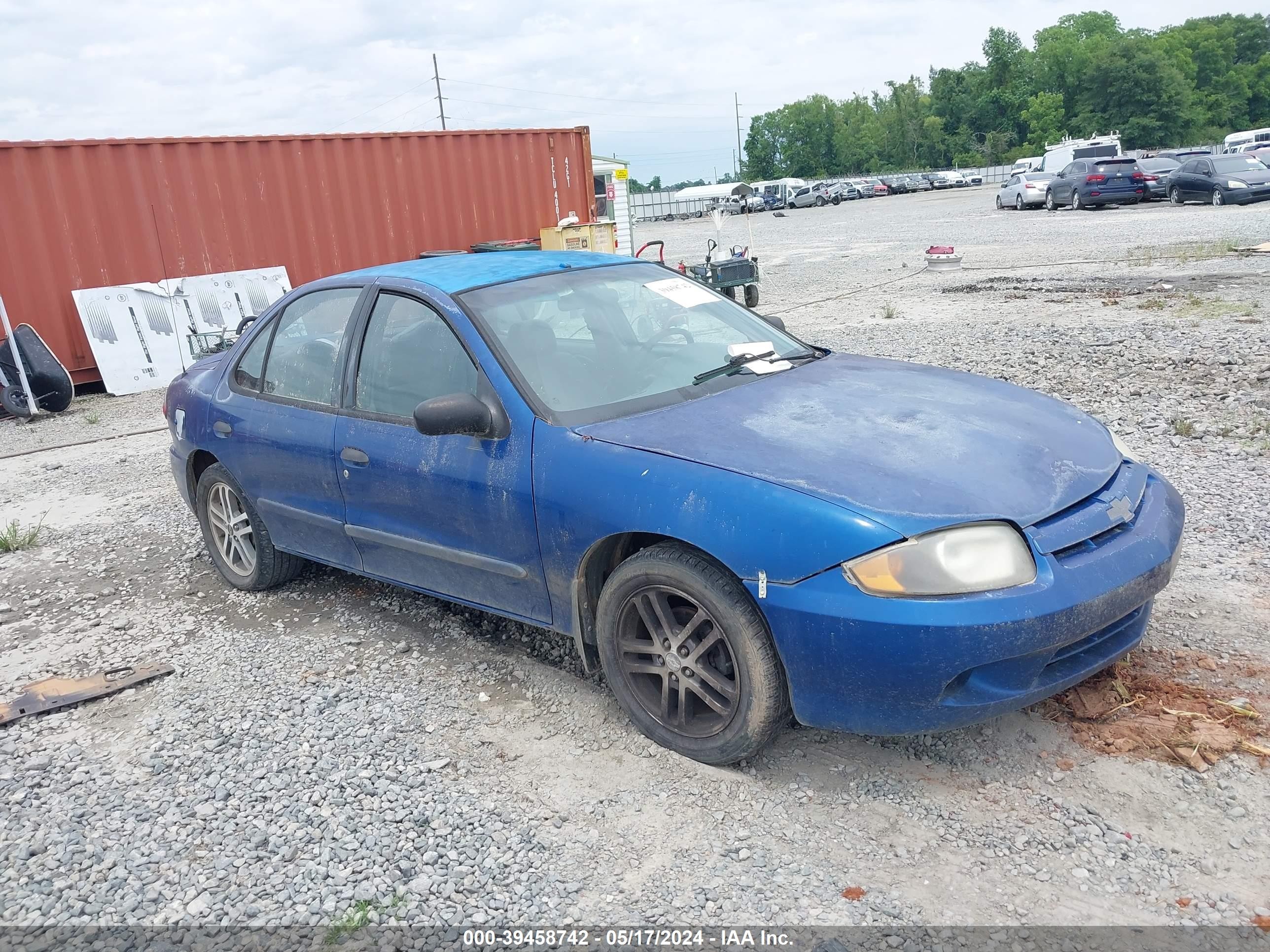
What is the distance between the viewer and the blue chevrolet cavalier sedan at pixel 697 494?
276 centimetres

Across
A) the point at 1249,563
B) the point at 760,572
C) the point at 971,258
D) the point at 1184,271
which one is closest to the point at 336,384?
the point at 760,572

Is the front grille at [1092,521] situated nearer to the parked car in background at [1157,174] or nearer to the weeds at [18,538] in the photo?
the weeds at [18,538]

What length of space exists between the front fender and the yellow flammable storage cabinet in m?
11.8

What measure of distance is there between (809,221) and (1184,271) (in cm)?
2967

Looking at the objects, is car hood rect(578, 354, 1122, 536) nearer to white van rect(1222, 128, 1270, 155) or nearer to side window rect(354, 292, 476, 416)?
side window rect(354, 292, 476, 416)

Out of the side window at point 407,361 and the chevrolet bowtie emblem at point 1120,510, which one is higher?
the side window at point 407,361

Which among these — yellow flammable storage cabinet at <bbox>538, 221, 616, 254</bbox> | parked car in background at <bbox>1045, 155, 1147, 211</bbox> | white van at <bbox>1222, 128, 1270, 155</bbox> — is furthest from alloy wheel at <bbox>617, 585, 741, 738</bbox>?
white van at <bbox>1222, 128, 1270, 155</bbox>

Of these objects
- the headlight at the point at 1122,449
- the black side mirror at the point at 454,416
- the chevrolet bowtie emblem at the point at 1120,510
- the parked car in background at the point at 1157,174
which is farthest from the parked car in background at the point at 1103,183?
the black side mirror at the point at 454,416

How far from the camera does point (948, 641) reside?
2662 millimetres

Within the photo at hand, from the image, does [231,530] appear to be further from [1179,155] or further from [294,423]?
[1179,155]

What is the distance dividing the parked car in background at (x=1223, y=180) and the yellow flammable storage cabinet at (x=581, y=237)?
18.7 m

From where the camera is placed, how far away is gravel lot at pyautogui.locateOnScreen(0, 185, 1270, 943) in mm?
2639

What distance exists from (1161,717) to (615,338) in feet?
7.63

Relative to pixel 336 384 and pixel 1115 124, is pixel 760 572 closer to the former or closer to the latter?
pixel 336 384
